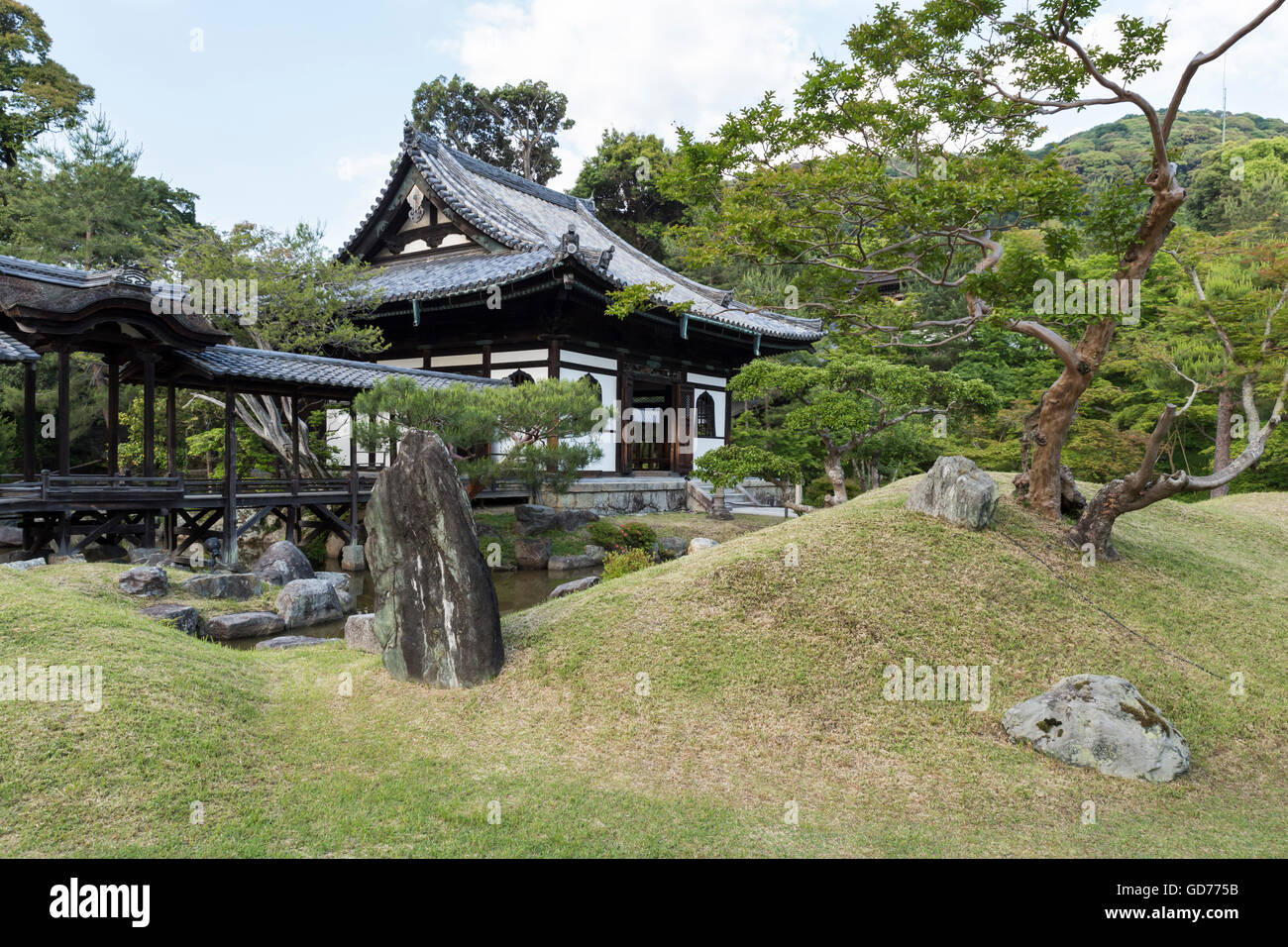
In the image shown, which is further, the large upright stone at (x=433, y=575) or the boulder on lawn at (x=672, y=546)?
the boulder on lawn at (x=672, y=546)

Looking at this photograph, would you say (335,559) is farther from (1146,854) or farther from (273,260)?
(1146,854)

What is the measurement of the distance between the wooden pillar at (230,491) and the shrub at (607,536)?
6.59 meters

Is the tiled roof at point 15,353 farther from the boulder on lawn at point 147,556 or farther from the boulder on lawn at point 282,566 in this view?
the boulder on lawn at point 282,566

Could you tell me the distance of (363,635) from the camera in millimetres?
7594

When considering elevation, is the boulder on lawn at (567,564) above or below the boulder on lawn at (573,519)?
below

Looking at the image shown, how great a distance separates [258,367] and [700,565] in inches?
358

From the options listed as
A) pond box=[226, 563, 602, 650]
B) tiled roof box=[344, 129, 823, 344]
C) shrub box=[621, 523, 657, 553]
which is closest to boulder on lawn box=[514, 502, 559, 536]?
pond box=[226, 563, 602, 650]

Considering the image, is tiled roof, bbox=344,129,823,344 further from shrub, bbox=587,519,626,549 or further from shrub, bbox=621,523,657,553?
shrub, bbox=587,519,626,549

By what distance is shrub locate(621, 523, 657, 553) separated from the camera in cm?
1552

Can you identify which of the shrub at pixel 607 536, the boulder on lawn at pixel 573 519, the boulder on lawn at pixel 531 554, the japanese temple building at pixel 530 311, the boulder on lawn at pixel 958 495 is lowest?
the boulder on lawn at pixel 531 554

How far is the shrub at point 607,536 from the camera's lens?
611 inches

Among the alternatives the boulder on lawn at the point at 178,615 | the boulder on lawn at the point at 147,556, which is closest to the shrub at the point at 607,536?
the boulder on lawn at the point at 147,556

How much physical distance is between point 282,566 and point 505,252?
9474 mm

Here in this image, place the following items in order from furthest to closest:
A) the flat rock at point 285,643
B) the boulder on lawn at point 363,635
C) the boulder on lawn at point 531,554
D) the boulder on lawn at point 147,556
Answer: the boulder on lawn at point 531,554 < the boulder on lawn at point 147,556 < the flat rock at point 285,643 < the boulder on lawn at point 363,635
